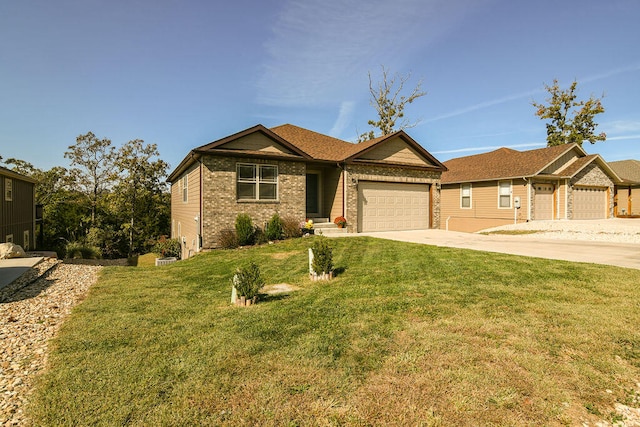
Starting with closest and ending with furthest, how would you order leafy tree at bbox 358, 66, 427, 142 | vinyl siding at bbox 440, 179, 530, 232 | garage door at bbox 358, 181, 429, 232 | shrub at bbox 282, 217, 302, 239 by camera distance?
shrub at bbox 282, 217, 302, 239
garage door at bbox 358, 181, 429, 232
vinyl siding at bbox 440, 179, 530, 232
leafy tree at bbox 358, 66, 427, 142

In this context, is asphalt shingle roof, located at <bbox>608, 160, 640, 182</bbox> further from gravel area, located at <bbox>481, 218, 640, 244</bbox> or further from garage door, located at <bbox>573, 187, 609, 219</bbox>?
gravel area, located at <bbox>481, 218, 640, 244</bbox>

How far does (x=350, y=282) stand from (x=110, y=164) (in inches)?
1052

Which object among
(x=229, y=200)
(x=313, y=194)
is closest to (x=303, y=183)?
(x=313, y=194)

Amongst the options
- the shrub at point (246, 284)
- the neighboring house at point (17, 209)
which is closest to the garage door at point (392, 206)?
the shrub at point (246, 284)

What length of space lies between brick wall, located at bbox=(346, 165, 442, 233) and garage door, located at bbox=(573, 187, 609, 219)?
39.7 ft

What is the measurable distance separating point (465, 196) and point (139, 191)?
26.1m

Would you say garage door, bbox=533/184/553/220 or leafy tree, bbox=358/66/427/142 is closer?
garage door, bbox=533/184/553/220

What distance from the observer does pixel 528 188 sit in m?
20.4

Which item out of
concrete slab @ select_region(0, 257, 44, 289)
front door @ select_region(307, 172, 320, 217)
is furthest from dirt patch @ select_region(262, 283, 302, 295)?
front door @ select_region(307, 172, 320, 217)

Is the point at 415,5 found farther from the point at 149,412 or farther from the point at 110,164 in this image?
the point at 110,164

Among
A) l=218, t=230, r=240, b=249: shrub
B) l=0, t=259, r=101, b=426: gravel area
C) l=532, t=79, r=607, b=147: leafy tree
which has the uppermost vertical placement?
l=532, t=79, r=607, b=147: leafy tree

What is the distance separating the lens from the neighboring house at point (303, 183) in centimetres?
1326

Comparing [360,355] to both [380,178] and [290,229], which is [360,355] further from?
[380,178]

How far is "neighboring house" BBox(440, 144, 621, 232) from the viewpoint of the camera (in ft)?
68.4
